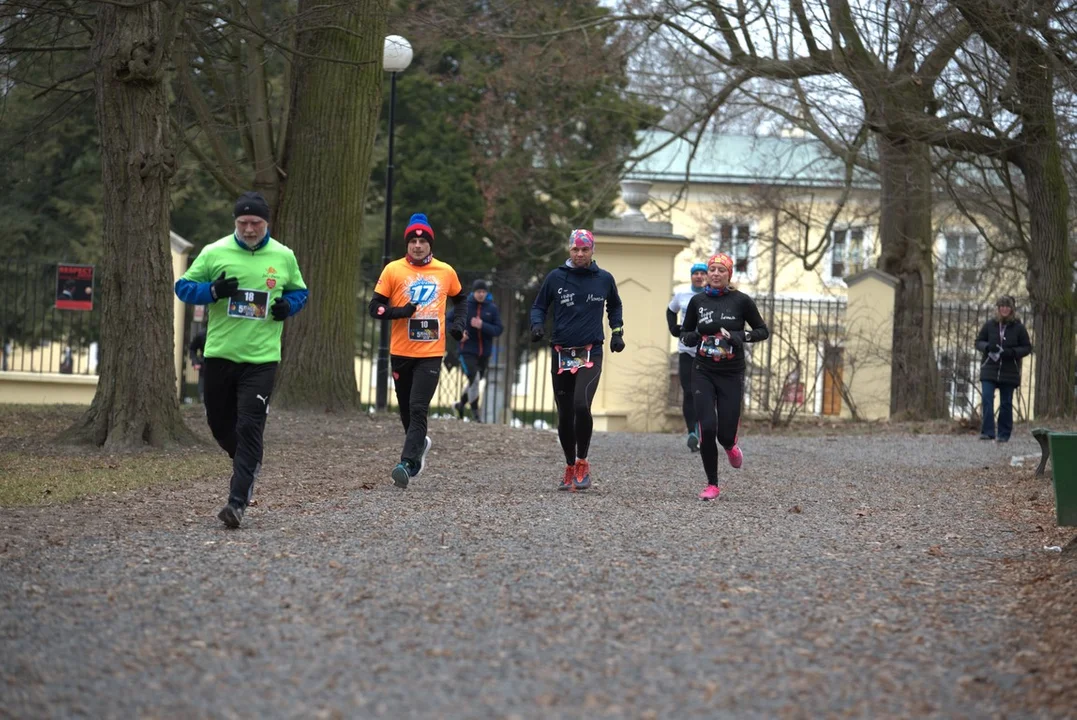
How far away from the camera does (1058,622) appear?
20.6 ft

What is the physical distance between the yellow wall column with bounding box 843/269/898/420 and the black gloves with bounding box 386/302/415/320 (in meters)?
14.2

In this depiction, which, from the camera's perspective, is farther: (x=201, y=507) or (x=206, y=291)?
(x=201, y=507)

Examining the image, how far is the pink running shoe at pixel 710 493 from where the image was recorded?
10.5 m

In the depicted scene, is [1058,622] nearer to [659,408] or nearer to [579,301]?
[579,301]

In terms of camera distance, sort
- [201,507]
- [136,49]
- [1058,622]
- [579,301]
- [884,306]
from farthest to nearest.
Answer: [884,306] → [136,49] → [579,301] → [201,507] → [1058,622]

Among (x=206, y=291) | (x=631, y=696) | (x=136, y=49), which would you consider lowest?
(x=631, y=696)

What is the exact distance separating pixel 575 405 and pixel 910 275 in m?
14.3

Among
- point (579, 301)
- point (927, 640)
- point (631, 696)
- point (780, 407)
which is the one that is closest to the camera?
point (631, 696)

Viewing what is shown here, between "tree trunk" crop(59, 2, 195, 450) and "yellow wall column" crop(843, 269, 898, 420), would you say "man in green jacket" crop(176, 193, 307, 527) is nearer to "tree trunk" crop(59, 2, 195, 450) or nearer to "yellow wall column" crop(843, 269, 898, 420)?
"tree trunk" crop(59, 2, 195, 450)

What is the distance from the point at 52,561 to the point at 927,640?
162 inches

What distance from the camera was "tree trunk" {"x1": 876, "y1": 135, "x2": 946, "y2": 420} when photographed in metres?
22.1

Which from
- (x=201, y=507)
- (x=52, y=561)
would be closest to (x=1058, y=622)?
(x=52, y=561)

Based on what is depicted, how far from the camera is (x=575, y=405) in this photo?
1071 cm

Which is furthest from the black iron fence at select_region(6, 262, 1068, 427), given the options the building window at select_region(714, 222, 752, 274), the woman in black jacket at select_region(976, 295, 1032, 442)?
the building window at select_region(714, 222, 752, 274)
